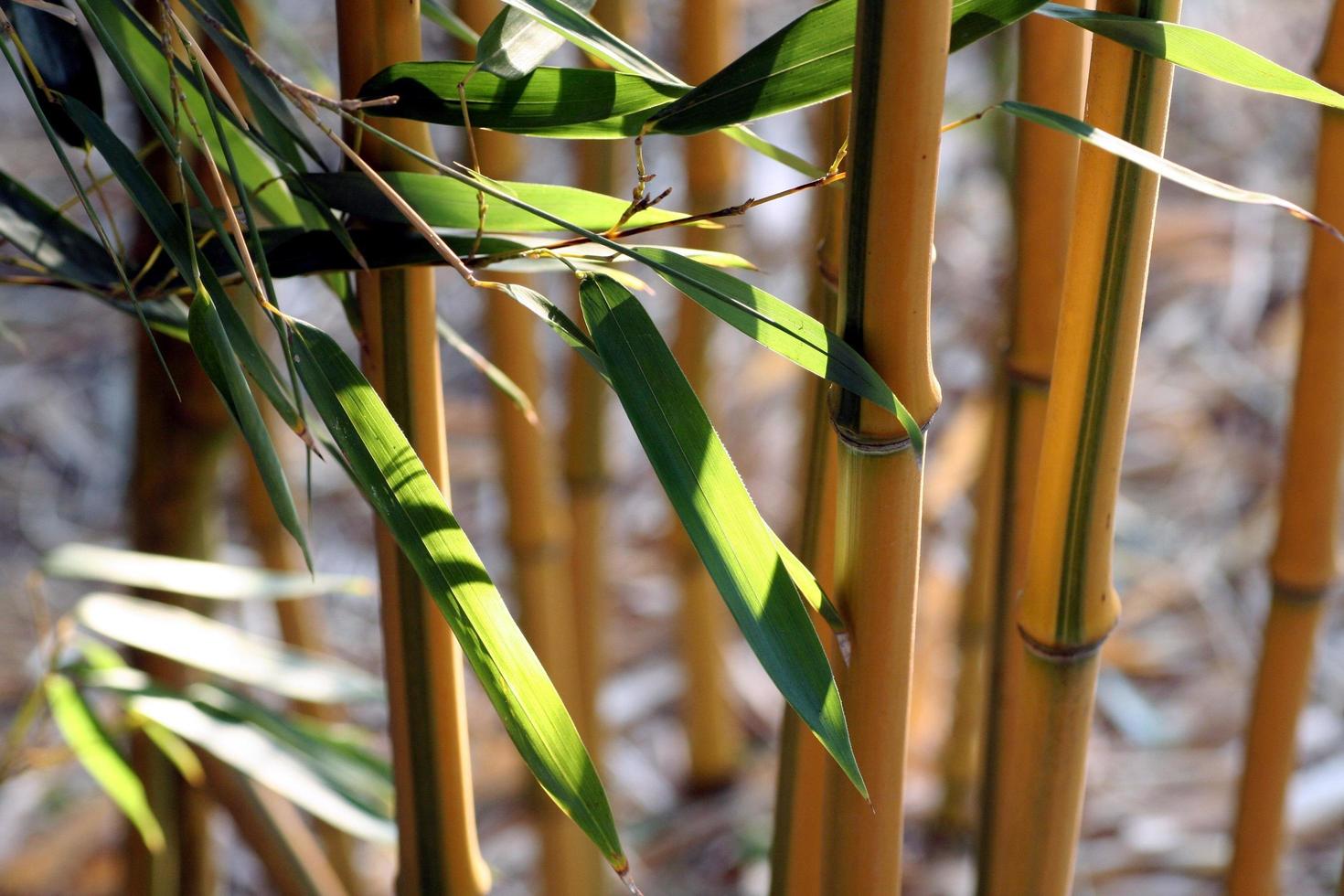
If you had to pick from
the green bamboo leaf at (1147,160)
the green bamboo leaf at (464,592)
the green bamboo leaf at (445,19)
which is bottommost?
the green bamboo leaf at (464,592)

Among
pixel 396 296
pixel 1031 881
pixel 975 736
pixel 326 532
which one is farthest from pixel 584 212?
pixel 326 532

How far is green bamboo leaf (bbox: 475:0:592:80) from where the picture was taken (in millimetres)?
262

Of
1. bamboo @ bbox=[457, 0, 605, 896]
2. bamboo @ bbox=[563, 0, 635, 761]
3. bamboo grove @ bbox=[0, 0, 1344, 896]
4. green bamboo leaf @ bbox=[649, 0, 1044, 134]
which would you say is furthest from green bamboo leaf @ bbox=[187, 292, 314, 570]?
bamboo @ bbox=[563, 0, 635, 761]

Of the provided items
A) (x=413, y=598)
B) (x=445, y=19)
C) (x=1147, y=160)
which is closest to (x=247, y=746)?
(x=413, y=598)

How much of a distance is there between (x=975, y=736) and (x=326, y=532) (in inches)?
27.0

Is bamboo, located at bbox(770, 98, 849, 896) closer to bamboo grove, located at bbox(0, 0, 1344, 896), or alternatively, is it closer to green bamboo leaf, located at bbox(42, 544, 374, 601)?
bamboo grove, located at bbox(0, 0, 1344, 896)

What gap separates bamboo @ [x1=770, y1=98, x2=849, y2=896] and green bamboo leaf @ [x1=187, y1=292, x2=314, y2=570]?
133 mm

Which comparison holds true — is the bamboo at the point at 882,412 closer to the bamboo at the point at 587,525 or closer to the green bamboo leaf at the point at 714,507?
Result: the green bamboo leaf at the point at 714,507

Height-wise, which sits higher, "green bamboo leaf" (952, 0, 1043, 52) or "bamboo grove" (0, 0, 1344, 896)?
"green bamboo leaf" (952, 0, 1043, 52)

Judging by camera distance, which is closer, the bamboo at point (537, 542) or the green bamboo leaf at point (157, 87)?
the green bamboo leaf at point (157, 87)

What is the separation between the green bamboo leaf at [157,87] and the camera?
0.27m

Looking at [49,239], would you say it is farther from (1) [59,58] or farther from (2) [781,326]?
(2) [781,326]

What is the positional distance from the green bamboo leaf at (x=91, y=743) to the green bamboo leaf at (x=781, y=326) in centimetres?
33

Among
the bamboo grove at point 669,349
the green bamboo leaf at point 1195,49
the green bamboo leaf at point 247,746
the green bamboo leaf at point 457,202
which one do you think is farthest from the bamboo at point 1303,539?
the green bamboo leaf at point 247,746
